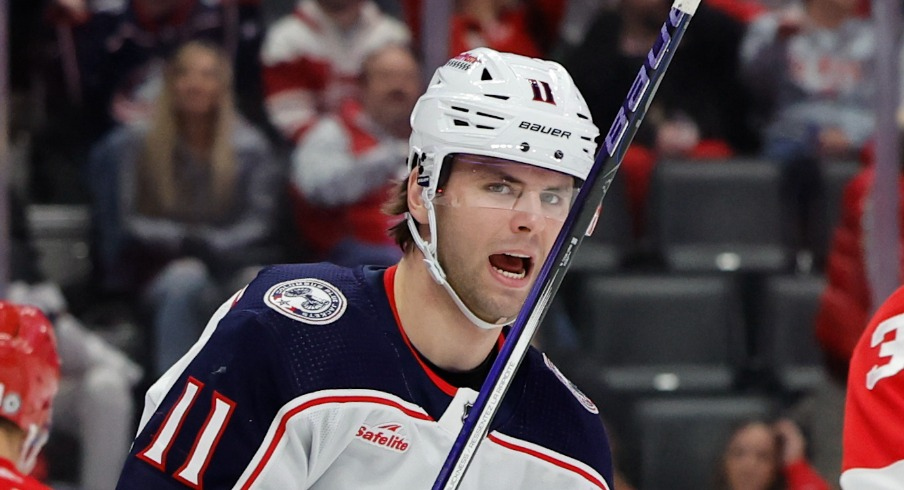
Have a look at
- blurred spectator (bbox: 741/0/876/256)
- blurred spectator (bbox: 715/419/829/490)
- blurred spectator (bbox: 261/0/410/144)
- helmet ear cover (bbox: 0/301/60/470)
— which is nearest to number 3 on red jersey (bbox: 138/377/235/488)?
helmet ear cover (bbox: 0/301/60/470)

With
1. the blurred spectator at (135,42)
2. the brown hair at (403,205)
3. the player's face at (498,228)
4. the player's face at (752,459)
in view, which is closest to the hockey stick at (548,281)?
the player's face at (498,228)

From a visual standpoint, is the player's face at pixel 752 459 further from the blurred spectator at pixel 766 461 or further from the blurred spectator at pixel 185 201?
the blurred spectator at pixel 185 201

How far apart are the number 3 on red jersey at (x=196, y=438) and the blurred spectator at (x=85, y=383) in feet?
5.29

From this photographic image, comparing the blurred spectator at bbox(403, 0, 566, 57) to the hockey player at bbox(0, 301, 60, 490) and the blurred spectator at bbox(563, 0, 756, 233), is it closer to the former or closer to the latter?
the blurred spectator at bbox(563, 0, 756, 233)

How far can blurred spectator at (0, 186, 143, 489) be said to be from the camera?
3314 mm

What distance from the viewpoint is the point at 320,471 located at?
1855 mm

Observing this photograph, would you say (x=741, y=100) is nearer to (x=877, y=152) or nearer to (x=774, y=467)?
(x=877, y=152)

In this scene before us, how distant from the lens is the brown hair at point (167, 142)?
3.55 m

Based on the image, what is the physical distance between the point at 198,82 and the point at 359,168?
45cm

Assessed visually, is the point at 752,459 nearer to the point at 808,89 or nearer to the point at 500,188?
the point at 808,89

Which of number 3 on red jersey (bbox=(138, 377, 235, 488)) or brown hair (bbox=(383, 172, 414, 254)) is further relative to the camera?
brown hair (bbox=(383, 172, 414, 254))

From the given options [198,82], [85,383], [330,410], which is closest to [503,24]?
[198,82]

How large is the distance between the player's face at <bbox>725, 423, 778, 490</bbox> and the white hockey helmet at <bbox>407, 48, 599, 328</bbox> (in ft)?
6.52

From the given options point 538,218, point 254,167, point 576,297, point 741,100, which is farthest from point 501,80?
point 741,100
